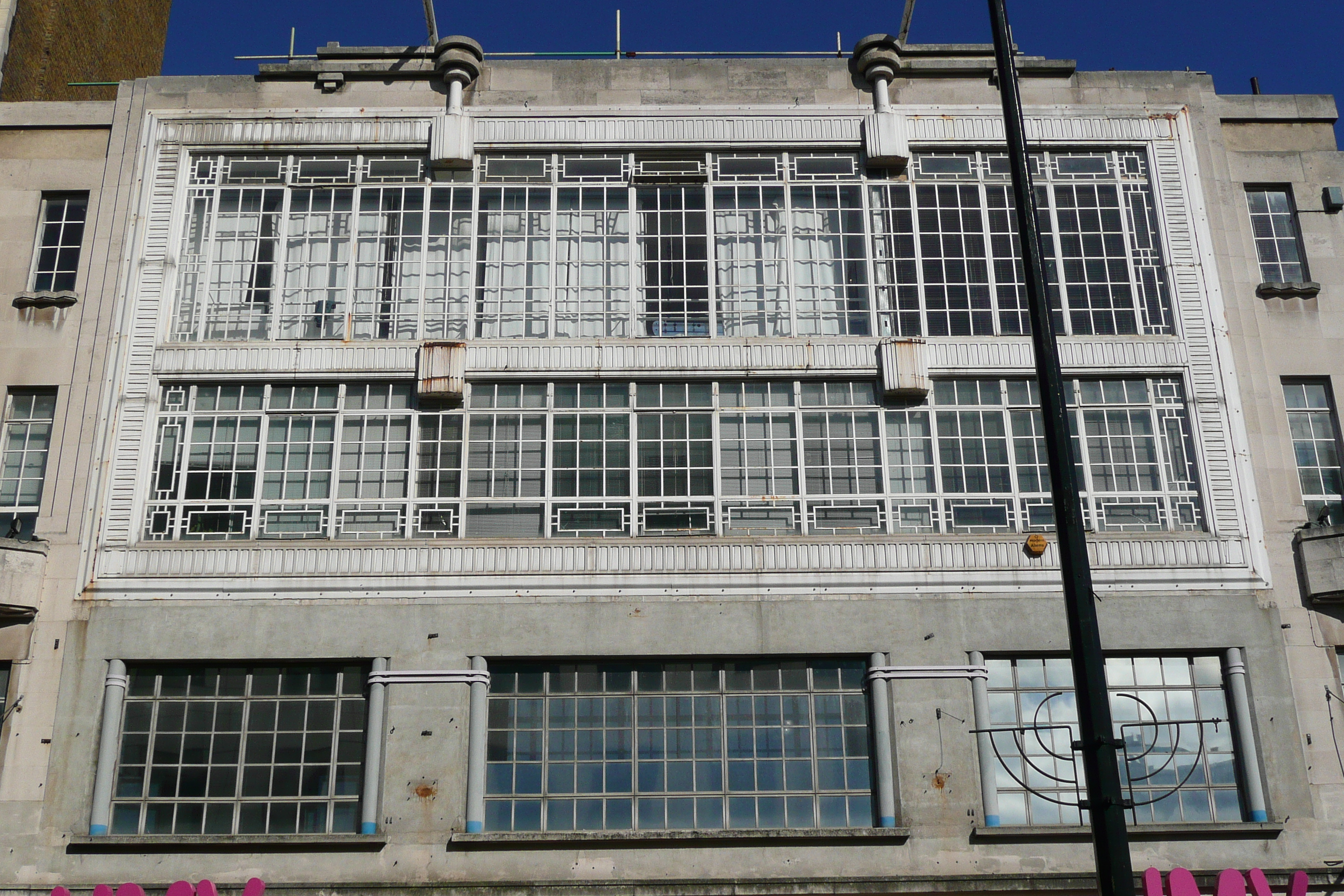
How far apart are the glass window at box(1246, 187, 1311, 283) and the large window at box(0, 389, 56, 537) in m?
19.5

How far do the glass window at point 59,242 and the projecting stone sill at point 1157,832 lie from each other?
53.9 feet

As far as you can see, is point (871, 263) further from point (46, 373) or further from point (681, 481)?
point (46, 373)

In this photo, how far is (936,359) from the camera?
20.4m

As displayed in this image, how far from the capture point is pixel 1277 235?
2136 centimetres

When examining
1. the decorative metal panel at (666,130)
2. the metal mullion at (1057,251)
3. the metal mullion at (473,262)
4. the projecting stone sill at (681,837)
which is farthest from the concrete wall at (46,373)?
the metal mullion at (1057,251)

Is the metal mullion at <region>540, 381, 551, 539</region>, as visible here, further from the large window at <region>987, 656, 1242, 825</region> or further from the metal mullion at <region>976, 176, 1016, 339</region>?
the large window at <region>987, 656, 1242, 825</region>

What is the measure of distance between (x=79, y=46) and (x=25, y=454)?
1076 cm

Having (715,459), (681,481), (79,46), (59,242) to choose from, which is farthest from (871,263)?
(79,46)

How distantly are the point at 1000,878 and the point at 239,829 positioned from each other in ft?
34.1

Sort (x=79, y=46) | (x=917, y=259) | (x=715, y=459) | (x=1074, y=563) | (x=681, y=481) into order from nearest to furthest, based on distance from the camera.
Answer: (x=1074, y=563), (x=681, y=481), (x=715, y=459), (x=917, y=259), (x=79, y=46)

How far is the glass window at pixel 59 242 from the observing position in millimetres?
20922

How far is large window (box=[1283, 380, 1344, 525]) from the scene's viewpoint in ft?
65.0

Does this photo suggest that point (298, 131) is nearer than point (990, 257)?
No

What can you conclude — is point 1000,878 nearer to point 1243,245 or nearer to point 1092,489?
point 1092,489
